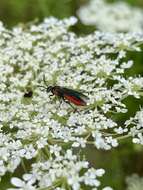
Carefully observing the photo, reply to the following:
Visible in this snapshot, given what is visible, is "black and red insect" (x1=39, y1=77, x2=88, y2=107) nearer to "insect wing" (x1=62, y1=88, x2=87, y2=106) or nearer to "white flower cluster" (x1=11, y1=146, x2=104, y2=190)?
"insect wing" (x1=62, y1=88, x2=87, y2=106)

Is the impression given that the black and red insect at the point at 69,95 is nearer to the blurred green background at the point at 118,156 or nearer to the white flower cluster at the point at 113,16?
the blurred green background at the point at 118,156

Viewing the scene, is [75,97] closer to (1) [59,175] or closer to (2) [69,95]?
(2) [69,95]

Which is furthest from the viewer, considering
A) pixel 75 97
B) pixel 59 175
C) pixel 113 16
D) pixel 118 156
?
pixel 113 16

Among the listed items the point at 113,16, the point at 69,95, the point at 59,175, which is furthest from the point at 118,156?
the point at 59,175

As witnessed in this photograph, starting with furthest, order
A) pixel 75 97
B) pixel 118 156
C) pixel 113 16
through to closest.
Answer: pixel 113 16 < pixel 118 156 < pixel 75 97

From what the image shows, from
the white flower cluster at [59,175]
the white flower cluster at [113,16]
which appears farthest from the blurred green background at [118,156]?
the white flower cluster at [59,175]

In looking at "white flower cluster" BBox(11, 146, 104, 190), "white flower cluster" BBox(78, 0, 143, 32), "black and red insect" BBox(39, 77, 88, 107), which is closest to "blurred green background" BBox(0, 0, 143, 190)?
"white flower cluster" BBox(78, 0, 143, 32)

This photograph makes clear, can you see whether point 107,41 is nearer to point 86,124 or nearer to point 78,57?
point 78,57
